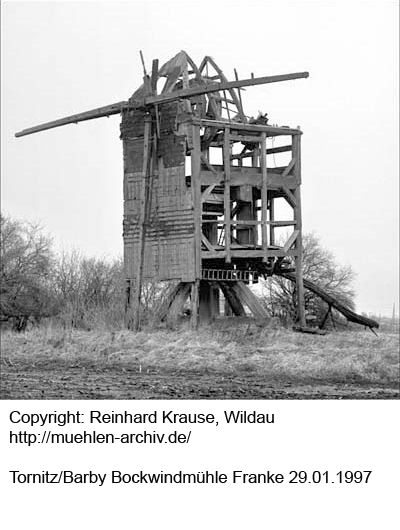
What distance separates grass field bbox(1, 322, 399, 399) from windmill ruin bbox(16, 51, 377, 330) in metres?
1.88

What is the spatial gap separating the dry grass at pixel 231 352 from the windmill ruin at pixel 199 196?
1702 millimetres

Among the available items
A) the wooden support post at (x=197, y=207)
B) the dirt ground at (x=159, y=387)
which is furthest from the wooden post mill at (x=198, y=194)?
the dirt ground at (x=159, y=387)

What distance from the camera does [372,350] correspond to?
81.1 ft

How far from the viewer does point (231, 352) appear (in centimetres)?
2472

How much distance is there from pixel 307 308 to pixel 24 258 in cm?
1385

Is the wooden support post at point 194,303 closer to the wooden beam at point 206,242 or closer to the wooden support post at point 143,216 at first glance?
the wooden beam at point 206,242

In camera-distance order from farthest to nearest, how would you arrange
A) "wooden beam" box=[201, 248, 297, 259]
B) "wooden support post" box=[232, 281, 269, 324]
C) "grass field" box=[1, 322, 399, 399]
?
1. "wooden support post" box=[232, 281, 269, 324]
2. "wooden beam" box=[201, 248, 297, 259]
3. "grass field" box=[1, 322, 399, 399]

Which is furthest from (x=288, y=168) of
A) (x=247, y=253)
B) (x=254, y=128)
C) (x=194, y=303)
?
(x=194, y=303)

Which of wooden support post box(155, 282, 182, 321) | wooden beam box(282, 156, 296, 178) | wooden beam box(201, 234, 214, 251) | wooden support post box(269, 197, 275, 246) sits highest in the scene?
wooden beam box(282, 156, 296, 178)

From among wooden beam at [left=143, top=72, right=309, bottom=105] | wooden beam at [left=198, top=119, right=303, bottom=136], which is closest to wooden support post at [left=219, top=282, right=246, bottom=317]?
wooden beam at [left=198, top=119, right=303, bottom=136]

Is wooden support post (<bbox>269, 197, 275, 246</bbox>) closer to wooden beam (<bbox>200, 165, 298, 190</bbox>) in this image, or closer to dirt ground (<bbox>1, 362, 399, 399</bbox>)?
wooden beam (<bbox>200, 165, 298, 190</bbox>)

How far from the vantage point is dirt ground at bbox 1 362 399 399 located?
17453 mm
